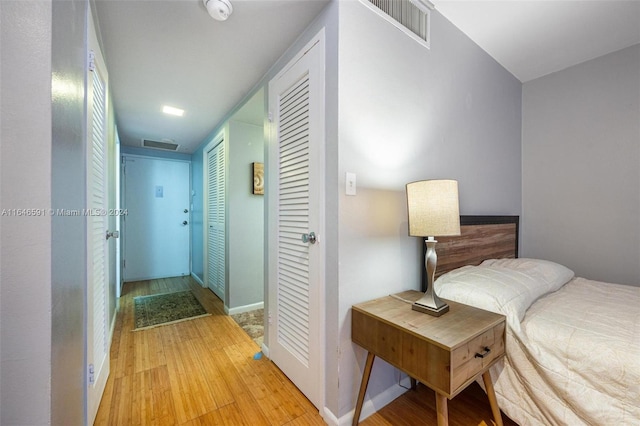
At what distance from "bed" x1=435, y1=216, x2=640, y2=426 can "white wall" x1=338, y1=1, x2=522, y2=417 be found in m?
0.43

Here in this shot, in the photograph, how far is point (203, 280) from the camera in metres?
3.91

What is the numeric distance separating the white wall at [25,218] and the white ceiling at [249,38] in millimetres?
1003

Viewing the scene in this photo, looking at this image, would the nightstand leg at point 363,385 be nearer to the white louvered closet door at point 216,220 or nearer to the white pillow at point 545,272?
the white pillow at point 545,272

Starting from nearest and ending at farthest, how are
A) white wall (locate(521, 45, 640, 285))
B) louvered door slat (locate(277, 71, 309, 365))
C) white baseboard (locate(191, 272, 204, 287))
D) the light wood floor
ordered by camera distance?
the light wood floor → louvered door slat (locate(277, 71, 309, 365)) → white wall (locate(521, 45, 640, 285)) → white baseboard (locate(191, 272, 204, 287))

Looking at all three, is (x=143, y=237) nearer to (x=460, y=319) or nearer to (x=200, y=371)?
(x=200, y=371)

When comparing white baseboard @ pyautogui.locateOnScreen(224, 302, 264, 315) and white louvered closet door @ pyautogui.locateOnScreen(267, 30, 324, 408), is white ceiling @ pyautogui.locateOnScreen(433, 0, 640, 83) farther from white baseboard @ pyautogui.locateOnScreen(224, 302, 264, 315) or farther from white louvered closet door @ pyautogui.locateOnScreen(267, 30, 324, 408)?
white baseboard @ pyautogui.locateOnScreen(224, 302, 264, 315)

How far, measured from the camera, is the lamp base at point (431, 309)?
1183mm

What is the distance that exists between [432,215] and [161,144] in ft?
14.1

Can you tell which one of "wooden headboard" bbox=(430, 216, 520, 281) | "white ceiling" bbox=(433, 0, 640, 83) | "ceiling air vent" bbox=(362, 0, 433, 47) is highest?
"white ceiling" bbox=(433, 0, 640, 83)

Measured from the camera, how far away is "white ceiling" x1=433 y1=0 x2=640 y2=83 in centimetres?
168

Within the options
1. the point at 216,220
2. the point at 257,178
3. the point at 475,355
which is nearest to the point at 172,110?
the point at 257,178

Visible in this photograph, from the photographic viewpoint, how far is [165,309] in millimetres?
2975

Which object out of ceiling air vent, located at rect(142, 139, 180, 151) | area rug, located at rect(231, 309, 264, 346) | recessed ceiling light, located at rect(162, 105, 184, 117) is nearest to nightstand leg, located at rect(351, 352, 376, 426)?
area rug, located at rect(231, 309, 264, 346)

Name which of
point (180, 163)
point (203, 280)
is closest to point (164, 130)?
point (180, 163)
